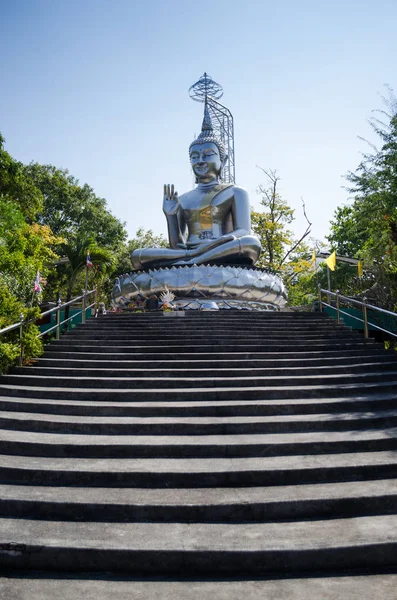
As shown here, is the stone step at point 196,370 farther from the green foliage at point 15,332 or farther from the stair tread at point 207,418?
A: the stair tread at point 207,418

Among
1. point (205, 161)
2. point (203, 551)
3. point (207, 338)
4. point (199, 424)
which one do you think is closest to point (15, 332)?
point (207, 338)

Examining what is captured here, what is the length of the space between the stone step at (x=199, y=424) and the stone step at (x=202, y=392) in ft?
2.12

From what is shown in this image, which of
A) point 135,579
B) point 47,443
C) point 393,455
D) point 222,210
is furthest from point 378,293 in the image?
point 135,579

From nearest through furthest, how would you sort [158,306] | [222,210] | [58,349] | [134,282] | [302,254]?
[58,349]
[158,306]
[134,282]
[222,210]
[302,254]

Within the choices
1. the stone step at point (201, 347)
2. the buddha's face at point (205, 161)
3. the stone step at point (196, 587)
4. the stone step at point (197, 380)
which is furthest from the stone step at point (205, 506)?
the buddha's face at point (205, 161)

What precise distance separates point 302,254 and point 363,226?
52.5ft

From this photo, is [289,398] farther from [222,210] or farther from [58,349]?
[222,210]

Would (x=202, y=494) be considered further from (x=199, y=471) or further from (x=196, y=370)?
(x=196, y=370)

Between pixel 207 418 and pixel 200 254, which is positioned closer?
pixel 207 418

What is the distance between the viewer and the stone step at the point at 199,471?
3.72 m

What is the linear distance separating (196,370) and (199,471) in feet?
9.09

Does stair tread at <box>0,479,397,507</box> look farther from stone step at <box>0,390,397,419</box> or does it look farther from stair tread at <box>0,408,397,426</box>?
stone step at <box>0,390,397,419</box>

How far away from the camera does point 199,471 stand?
3748 mm

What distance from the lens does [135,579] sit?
2.80 m
